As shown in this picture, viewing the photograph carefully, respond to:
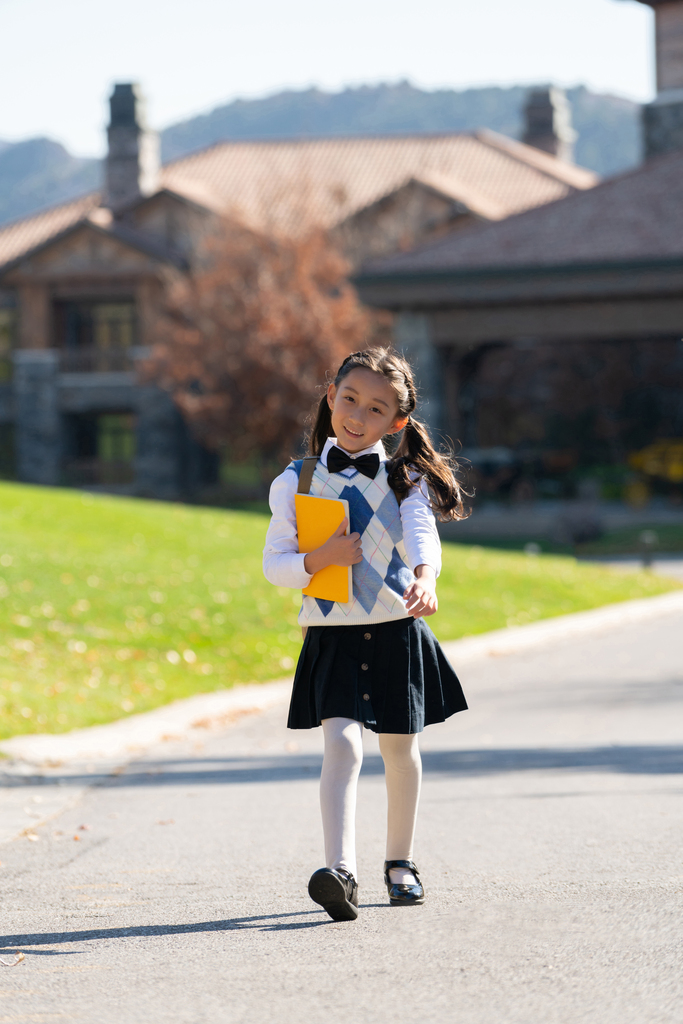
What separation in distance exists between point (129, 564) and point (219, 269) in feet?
A: 62.0

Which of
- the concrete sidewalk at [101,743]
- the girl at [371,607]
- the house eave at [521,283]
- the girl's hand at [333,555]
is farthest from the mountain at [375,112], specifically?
the girl's hand at [333,555]

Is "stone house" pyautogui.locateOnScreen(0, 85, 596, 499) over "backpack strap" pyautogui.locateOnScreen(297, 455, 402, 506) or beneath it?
over

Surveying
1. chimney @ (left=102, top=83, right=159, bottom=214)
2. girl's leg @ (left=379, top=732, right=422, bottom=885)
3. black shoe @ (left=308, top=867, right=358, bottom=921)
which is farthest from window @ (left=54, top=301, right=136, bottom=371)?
black shoe @ (left=308, top=867, right=358, bottom=921)

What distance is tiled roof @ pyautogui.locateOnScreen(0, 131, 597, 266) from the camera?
37.2m

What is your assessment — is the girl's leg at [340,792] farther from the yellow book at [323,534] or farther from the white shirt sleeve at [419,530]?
the white shirt sleeve at [419,530]

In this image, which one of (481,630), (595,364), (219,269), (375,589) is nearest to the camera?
(375,589)

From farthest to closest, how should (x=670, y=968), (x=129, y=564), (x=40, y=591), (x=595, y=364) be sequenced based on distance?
1. (x=595, y=364)
2. (x=129, y=564)
3. (x=40, y=591)
4. (x=670, y=968)

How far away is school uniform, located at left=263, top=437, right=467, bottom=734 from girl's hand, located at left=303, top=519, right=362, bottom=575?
0.12ft

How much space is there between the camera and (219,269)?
33.6 m

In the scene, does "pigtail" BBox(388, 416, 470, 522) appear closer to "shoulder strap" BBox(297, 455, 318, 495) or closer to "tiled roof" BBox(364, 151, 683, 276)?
"shoulder strap" BBox(297, 455, 318, 495)

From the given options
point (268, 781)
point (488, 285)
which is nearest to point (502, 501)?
point (488, 285)

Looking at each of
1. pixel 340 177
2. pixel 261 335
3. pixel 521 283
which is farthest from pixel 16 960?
pixel 340 177

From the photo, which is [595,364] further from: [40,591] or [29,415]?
[40,591]

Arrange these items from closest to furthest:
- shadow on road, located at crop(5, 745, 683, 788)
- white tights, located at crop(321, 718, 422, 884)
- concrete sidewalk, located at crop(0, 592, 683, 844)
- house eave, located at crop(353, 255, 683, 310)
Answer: white tights, located at crop(321, 718, 422, 884) → concrete sidewalk, located at crop(0, 592, 683, 844) → shadow on road, located at crop(5, 745, 683, 788) → house eave, located at crop(353, 255, 683, 310)
